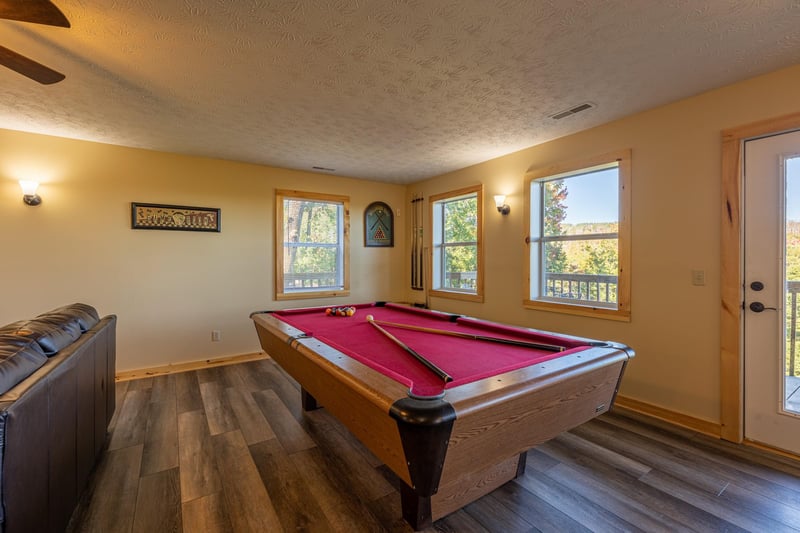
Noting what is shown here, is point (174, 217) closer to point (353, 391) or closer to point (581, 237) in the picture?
point (353, 391)

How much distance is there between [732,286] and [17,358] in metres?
3.75

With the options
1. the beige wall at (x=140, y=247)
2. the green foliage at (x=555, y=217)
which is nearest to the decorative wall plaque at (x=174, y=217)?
the beige wall at (x=140, y=247)

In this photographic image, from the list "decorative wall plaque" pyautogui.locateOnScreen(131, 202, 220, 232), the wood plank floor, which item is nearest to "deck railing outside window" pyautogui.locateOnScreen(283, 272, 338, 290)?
"decorative wall plaque" pyautogui.locateOnScreen(131, 202, 220, 232)

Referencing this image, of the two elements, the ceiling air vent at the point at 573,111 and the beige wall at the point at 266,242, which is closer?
the beige wall at the point at 266,242

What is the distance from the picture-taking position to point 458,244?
15.7ft

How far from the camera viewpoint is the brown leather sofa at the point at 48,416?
1021mm

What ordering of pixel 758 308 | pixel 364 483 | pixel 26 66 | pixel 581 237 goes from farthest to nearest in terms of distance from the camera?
pixel 581 237 < pixel 758 308 < pixel 364 483 < pixel 26 66

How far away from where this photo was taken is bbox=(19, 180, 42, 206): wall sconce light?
10.3 feet

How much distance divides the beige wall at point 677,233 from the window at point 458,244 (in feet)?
4.52

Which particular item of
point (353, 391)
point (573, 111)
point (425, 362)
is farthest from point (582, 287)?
point (353, 391)

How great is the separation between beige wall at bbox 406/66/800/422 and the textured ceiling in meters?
0.16

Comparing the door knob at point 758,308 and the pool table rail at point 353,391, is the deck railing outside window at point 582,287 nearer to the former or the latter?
the door knob at point 758,308

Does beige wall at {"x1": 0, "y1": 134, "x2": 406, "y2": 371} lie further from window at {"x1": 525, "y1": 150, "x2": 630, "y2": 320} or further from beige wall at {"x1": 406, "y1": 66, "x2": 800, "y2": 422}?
beige wall at {"x1": 406, "y1": 66, "x2": 800, "y2": 422}

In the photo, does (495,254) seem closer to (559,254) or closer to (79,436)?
(559,254)
